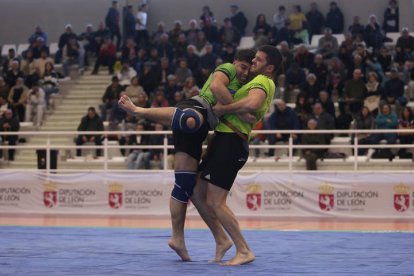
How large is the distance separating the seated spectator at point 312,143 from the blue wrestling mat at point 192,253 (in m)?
5.95

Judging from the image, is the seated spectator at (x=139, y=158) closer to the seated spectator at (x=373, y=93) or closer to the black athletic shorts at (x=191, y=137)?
the seated spectator at (x=373, y=93)

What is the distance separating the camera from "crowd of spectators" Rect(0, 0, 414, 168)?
19.6 metres

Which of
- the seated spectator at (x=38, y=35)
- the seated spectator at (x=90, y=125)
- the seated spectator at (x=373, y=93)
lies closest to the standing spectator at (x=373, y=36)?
the seated spectator at (x=373, y=93)

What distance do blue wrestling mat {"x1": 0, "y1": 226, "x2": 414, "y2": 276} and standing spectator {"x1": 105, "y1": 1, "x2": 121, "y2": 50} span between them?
593 inches

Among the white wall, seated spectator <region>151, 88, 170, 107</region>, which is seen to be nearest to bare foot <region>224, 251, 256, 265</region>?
seated spectator <region>151, 88, 170, 107</region>

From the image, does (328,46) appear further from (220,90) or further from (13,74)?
(220,90)

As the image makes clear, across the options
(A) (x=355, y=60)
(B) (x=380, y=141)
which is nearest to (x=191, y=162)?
(B) (x=380, y=141)

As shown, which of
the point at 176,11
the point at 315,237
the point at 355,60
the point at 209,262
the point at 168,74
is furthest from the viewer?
the point at 176,11

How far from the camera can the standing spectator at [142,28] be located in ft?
84.8

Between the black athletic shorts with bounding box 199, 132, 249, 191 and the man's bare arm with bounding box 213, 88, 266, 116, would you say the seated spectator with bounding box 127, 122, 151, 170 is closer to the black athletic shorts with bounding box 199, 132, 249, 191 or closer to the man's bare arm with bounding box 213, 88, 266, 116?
the black athletic shorts with bounding box 199, 132, 249, 191

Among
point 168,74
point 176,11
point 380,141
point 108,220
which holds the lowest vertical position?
point 108,220

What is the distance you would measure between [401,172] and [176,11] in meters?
13.8

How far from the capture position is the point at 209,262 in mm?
8367

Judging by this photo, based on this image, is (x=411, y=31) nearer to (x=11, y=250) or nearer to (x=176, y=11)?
(x=176, y=11)
